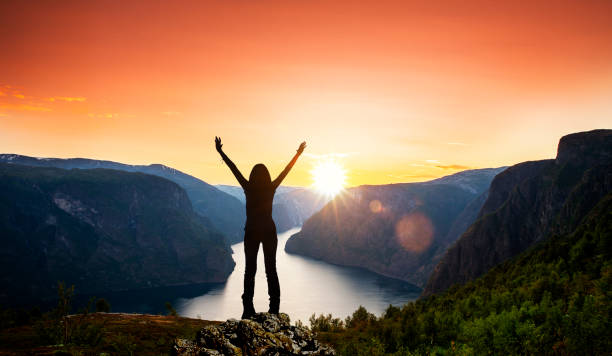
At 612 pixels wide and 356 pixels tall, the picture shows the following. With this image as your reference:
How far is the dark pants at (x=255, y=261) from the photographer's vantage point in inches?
433

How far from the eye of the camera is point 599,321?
31.1 feet

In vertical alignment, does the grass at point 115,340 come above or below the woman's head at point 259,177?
below

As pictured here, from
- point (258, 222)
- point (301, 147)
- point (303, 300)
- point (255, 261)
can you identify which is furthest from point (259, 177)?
point (303, 300)

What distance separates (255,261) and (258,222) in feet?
3.92

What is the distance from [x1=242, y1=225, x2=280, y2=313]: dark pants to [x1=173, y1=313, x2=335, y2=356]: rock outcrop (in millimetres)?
3440

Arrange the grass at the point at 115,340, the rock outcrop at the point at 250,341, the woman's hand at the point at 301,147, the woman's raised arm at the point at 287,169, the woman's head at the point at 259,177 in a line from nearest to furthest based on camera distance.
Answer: the rock outcrop at the point at 250,341, the grass at the point at 115,340, the woman's head at the point at 259,177, the woman's raised arm at the point at 287,169, the woman's hand at the point at 301,147

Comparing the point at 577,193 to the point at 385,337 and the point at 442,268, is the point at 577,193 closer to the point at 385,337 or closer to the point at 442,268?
the point at 442,268

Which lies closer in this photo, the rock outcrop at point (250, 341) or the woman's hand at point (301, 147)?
the rock outcrop at point (250, 341)

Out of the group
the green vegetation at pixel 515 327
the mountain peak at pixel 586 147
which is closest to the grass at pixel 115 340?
the green vegetation at pixel 515 327

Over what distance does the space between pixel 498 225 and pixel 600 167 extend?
5332 centimetres

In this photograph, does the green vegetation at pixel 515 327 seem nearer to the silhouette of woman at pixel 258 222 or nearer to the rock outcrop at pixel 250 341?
the rock outcrop at pixel 250 341

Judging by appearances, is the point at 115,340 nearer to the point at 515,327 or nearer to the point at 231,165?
the point at 231,165

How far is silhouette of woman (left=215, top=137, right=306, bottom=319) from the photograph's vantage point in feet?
36.6

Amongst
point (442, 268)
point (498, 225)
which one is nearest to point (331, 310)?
point (442, 268)
